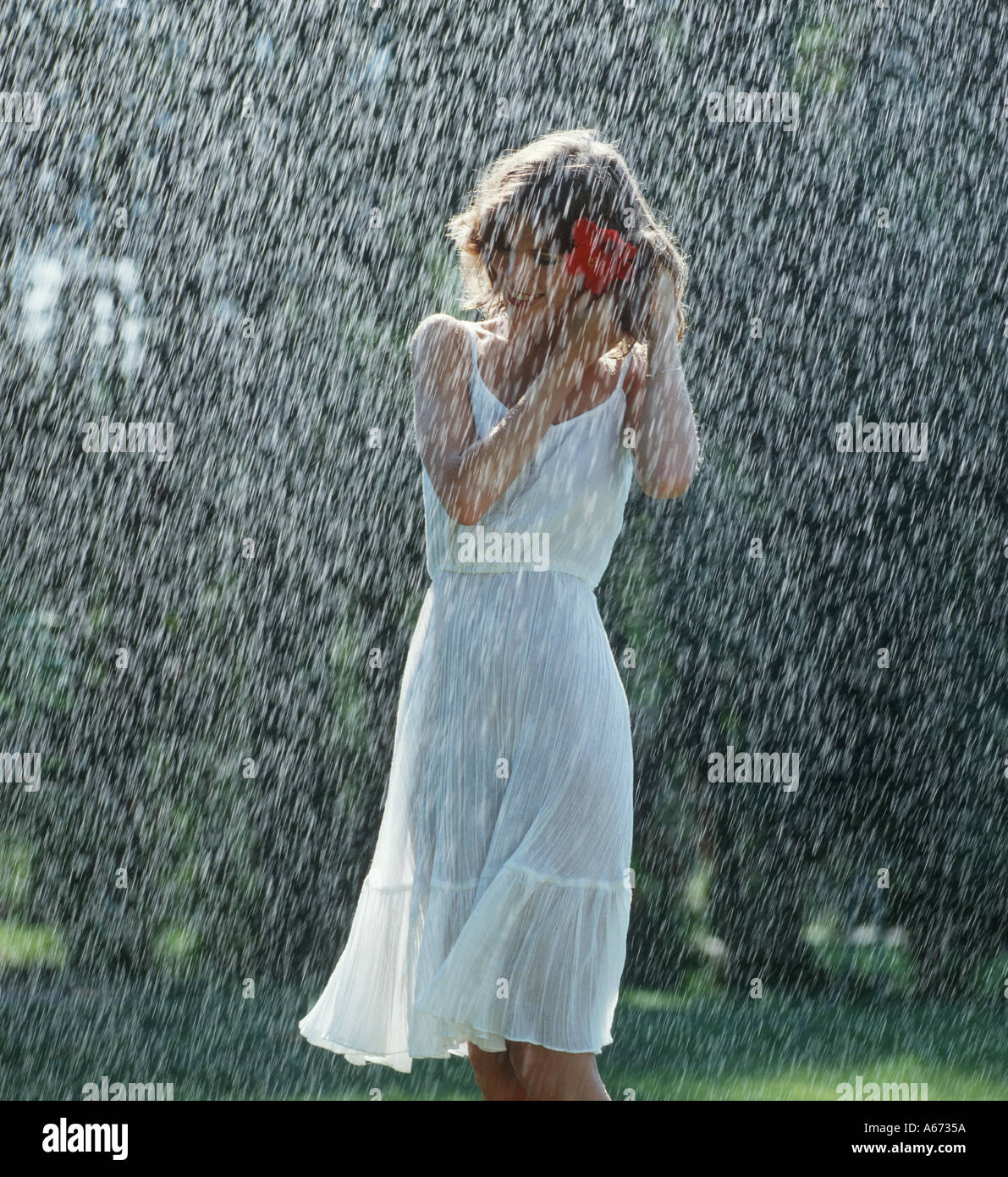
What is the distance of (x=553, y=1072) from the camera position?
1.70 metres

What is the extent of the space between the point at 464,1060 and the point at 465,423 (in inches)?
95.9

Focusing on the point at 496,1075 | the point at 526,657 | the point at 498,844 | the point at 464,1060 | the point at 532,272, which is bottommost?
the point at 464,1060

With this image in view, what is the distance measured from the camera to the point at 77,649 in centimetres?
475

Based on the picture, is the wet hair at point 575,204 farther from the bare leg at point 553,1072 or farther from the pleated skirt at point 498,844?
the bare leg at point 553,1072

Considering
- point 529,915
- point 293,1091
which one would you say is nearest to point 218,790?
point 293,1091

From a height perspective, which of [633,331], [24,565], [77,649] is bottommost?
[77,649]

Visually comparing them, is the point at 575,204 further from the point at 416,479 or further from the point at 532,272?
the point at 416,479

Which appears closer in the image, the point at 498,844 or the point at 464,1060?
the point at 498,844

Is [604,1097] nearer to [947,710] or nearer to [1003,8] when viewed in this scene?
[947,710]

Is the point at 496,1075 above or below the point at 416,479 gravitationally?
below

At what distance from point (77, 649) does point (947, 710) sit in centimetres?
310

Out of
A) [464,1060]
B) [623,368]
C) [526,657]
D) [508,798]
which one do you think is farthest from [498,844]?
[464,1060]

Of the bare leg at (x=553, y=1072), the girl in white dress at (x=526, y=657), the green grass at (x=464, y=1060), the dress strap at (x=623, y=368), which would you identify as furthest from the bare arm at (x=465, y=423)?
the green grass at (x=464, y=1060)

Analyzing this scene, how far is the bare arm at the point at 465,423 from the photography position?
1.73 meters
